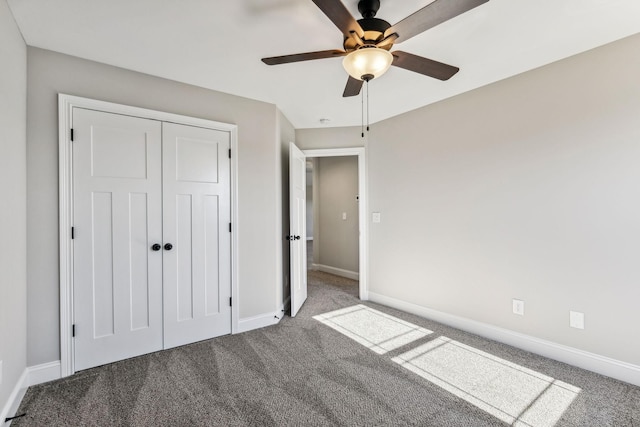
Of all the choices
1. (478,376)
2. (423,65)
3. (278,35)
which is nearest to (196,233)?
(278,35)

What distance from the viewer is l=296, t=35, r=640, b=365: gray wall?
6.74 ft

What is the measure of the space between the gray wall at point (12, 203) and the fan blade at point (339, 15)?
181 centimetres

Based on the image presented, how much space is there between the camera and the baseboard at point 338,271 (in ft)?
16.6

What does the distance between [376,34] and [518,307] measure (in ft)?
8.36

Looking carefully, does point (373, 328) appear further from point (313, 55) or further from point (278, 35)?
point (278, 35)

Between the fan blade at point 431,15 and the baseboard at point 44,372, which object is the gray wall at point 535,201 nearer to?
the fan blade at point 431,15

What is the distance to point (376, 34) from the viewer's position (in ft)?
5.16

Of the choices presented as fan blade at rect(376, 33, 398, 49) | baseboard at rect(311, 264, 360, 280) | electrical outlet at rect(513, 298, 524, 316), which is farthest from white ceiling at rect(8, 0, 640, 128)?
baseboard at rect(311, 264, 360, 280)

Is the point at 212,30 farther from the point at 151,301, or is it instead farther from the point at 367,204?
the point at 367,204

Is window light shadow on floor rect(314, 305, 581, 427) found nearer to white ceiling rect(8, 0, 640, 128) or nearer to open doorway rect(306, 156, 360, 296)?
open doorway rect(306, 156, 360, 296)

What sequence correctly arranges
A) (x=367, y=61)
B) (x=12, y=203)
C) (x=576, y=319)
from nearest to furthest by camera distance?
(x=367, y=61) < (x=12, y=203) < (x=576, y=319)

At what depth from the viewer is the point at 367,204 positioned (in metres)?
3.89

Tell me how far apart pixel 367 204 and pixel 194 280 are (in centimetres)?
232

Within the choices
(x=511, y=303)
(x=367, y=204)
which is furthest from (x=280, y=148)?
(x=511, y=303)
